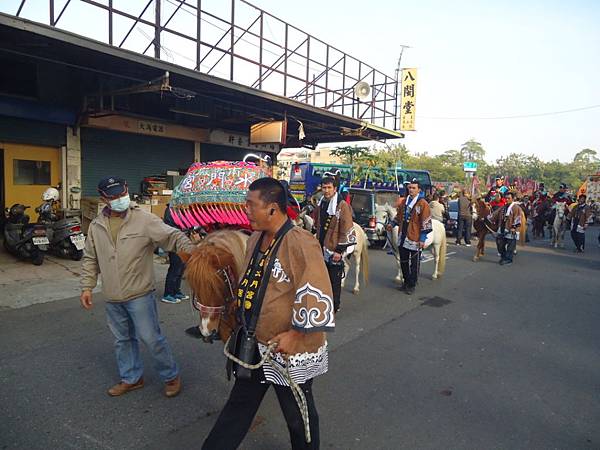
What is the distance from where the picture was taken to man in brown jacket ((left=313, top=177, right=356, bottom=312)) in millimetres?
5223

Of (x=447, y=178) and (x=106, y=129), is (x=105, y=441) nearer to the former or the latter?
(x=106, y=129)

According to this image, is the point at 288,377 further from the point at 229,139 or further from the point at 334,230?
the point at 229,139

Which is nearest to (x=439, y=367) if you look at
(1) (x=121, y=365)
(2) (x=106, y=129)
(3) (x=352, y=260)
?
(1) (x=121, y=365)

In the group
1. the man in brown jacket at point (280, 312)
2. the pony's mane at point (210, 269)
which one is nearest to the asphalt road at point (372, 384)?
the man in brown jacket at point (280, 312)

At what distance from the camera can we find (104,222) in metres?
3.02

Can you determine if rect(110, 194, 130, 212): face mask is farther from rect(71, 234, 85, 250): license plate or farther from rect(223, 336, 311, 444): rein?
rect(71, 234, 85, 250): license plate

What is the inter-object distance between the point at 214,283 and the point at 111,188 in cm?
135

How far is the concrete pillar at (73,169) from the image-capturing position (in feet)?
31.0

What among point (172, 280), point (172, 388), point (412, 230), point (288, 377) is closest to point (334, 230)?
point (412, 230)

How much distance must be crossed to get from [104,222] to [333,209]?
9.83ft

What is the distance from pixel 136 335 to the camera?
3178 millimetres

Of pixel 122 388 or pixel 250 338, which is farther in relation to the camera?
pixel 122 388

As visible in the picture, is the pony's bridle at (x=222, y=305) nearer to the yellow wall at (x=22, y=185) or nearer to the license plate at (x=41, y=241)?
the license plate at (x=41, y=241)

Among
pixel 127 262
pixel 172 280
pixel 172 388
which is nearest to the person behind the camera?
pixel 127 262
